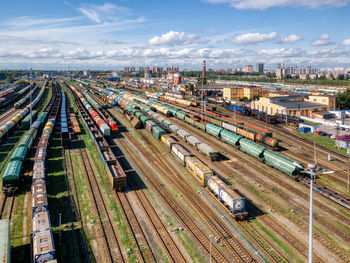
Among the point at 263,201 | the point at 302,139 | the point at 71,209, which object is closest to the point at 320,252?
the point at 263,201

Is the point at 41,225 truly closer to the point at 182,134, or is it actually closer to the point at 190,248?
the point at 190,248

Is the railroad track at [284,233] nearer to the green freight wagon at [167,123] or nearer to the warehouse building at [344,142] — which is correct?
the warehouse building at [344,142]

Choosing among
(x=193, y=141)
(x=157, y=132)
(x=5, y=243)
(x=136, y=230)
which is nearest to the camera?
(x=5, y=243)

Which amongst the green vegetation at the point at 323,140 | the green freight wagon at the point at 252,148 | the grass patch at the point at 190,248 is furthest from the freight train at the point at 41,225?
the green vegetation at the point at 323,140

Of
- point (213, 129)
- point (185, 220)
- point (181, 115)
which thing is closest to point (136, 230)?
point (185, 220)

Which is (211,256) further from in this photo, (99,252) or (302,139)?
(302,139)
